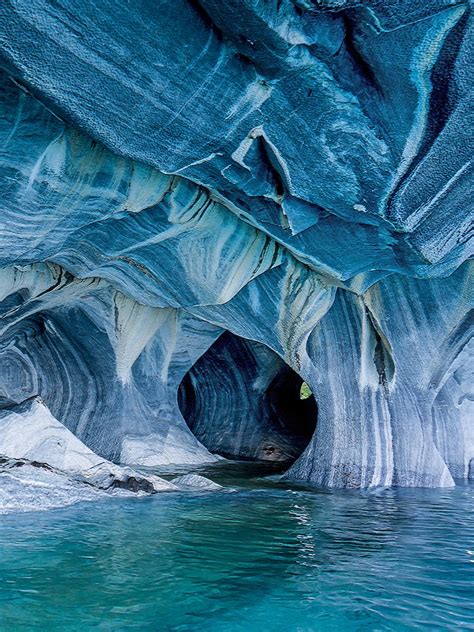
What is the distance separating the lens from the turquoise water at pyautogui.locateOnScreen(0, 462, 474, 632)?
9.46 ft

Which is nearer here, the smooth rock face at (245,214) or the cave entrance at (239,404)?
the smooth rock face at (245,214)

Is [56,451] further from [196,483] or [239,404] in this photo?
[239,404]

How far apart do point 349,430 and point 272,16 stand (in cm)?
581

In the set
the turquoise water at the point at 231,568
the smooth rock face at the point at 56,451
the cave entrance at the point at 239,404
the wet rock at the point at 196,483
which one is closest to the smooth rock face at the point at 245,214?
the smooth rock face at the point at 56,451

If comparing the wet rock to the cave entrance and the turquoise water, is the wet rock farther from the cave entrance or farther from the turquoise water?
the cave entrance

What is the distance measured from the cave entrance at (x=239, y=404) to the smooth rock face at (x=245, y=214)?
146 centimetres

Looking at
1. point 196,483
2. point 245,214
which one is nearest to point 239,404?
point 196,483

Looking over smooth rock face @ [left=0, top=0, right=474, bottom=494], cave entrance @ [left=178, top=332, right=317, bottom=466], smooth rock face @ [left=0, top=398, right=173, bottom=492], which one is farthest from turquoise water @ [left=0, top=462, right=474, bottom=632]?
cave entrance @ [left=178, top=332, right=317, bottom=466]

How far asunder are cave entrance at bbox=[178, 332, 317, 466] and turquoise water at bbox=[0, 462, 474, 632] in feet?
19.0

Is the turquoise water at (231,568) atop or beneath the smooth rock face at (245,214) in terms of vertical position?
beneath

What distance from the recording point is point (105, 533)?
432 centimetres

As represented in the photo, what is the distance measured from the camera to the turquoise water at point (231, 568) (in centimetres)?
288

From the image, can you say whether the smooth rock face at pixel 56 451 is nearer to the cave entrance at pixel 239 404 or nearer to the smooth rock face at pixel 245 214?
the smooth rock face at pixel 245 214

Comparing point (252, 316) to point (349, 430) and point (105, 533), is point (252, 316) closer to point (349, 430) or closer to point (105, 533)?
point (349, 430)
